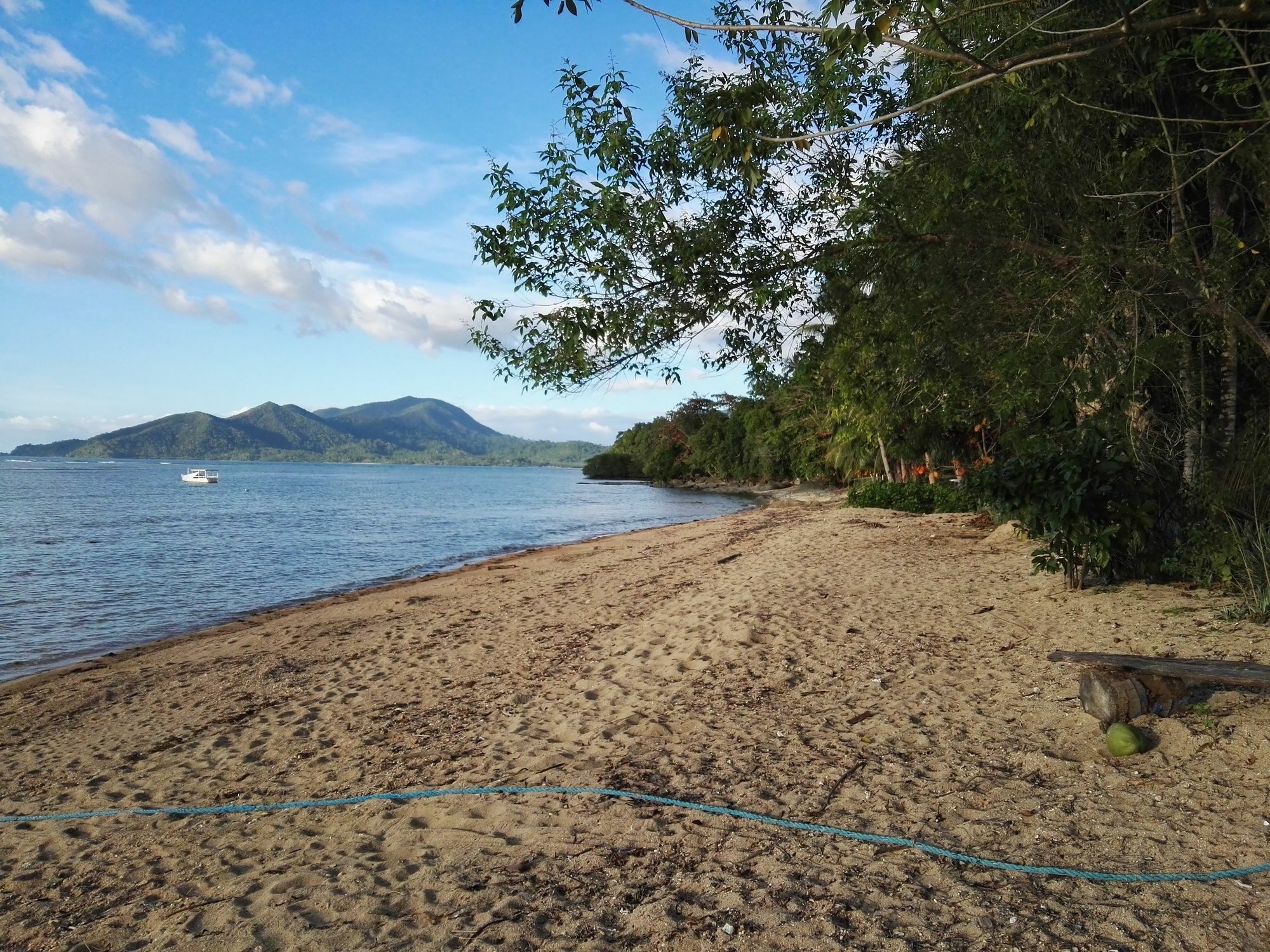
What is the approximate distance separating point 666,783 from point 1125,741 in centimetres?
277

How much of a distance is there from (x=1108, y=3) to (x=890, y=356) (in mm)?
4196

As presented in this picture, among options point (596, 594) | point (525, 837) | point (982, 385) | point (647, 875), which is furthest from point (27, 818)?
point (982, 385)

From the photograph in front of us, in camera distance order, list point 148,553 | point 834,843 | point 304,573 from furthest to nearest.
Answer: point 148,553, point 304,573, point 834,843

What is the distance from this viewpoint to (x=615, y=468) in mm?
104375

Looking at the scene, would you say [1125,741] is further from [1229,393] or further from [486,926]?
[1229,393]

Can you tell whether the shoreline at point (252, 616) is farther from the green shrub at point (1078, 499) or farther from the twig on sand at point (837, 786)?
the green shrub at point (1078, 499)

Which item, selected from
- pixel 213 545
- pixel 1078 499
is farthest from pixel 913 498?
pixel 213 545

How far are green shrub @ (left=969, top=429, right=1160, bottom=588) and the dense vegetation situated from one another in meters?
0.03

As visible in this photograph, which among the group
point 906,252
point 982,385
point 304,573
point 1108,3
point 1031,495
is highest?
point 1108,3

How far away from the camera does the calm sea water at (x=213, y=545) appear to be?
1331 cm

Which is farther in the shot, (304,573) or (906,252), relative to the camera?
(304,573)

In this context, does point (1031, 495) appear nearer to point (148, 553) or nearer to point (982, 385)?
point (982, 385)

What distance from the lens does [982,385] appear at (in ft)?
35.3

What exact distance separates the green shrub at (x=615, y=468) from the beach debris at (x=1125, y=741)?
314ft
